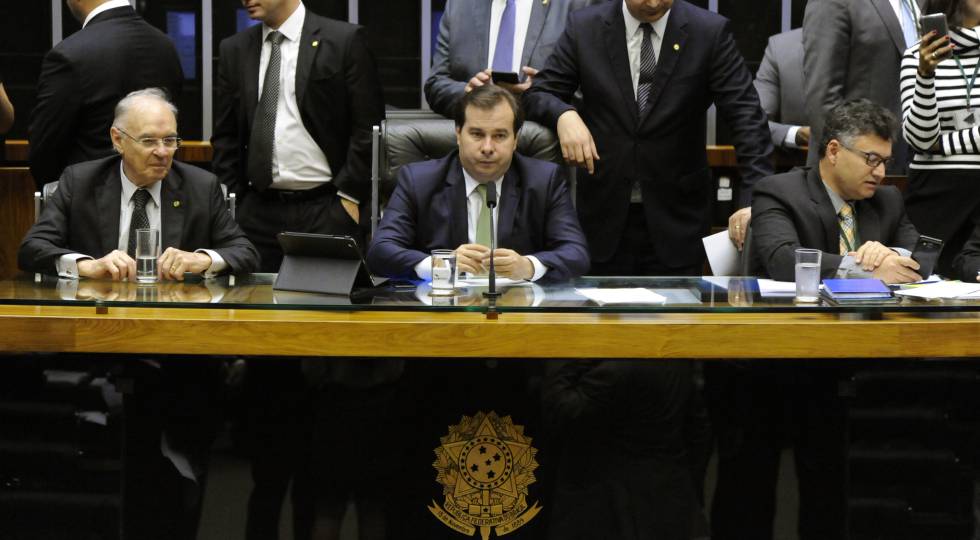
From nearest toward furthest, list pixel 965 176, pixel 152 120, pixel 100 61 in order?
1. pixel 152 120
2. pixel 965 176
3. pixel 100 61

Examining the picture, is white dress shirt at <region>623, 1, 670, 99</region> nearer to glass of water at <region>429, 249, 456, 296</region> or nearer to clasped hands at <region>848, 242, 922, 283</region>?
clasped hands at <region>848, 242, 922, 283</region>

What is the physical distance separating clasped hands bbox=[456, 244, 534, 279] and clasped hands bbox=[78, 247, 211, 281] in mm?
672

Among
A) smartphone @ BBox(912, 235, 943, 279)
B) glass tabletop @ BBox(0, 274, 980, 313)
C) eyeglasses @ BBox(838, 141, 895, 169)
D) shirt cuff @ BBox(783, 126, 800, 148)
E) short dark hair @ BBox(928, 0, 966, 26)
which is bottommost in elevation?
glass tabletop @ BBox(0, 274, 980, 313)

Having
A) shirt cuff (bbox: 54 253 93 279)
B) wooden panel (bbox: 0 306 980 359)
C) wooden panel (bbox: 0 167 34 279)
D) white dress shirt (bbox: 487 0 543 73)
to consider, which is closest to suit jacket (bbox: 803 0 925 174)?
white dress shirt (bbox: 487 0 543 73)

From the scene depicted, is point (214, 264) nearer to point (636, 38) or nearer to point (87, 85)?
point (87, 85)

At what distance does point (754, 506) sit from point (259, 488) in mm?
1071

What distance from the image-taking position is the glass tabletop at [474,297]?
2.62 metres

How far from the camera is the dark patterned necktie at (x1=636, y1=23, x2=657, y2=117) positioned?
422 centimetres

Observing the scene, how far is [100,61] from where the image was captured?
4258 millimetres

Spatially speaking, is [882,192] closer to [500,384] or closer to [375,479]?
[500,384]

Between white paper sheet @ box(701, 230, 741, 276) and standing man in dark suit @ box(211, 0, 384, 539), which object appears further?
standing man in dark suit @ box(211, 0, 384, 539)

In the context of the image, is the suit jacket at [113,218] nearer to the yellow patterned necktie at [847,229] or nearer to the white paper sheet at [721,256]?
the white paper sheet at [721,256]

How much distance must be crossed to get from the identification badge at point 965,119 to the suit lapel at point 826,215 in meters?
0.64

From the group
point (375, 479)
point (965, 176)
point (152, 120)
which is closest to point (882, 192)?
point (965, 176)
